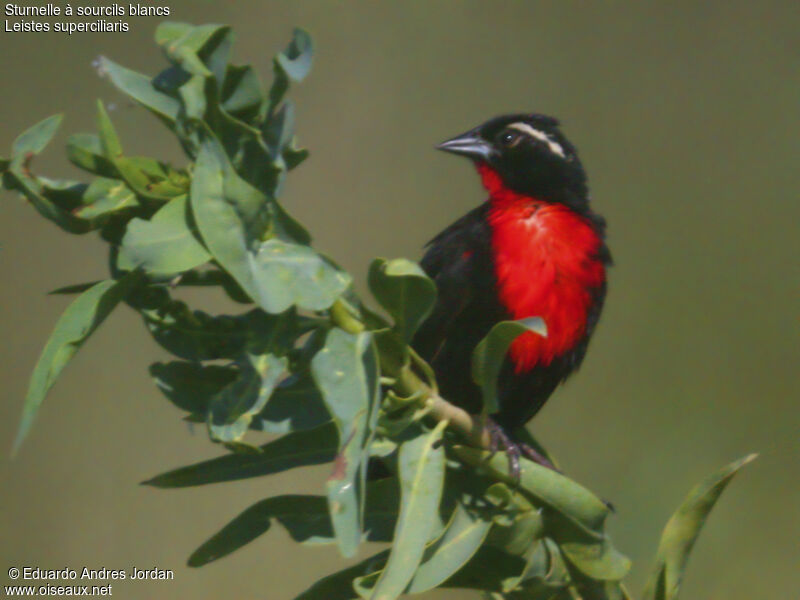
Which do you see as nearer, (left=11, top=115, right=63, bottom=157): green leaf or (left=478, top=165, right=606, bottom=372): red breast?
(left=11, top=115, right=63, bottom=157): green leaf

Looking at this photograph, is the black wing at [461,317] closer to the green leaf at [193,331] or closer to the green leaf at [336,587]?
the green leaf at [336,587]

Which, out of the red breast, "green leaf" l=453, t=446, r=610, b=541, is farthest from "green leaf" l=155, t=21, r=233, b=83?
the red breast

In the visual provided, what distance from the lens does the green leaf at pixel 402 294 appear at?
2.23 ft

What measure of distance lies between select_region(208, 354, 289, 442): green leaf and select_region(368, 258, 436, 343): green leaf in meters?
0.09

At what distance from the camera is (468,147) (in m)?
1.82

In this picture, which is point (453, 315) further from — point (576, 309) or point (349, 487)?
point (349, 487)

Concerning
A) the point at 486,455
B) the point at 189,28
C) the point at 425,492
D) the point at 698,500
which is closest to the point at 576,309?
the point at 698,500

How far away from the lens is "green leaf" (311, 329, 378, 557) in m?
0.61

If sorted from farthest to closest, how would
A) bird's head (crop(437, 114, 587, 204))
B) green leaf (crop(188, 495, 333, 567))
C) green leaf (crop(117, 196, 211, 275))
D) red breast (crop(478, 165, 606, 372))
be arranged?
bird's head (crop(437, 114, 587, 204)), red breast (crop(478, 165, 606, 372)), green leaf (crop(188, 495, 333, 567)), green leaf (crop(117, 196, 211, 275))

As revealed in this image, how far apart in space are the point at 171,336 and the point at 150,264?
0.10 meters

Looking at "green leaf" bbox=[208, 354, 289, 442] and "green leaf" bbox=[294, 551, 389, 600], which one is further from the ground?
"green leaf" bbox=[208, 354, 289, 442]

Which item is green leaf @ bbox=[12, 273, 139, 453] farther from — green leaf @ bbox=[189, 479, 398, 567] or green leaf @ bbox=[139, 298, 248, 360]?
green leaf @ bbox=[189, 479, 398, 567]

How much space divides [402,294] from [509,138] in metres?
1.19

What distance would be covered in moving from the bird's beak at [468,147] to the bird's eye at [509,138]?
3cm
